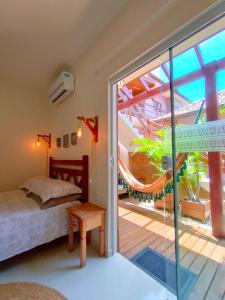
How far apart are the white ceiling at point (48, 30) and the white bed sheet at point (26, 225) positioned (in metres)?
2.10

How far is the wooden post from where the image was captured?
1.36m

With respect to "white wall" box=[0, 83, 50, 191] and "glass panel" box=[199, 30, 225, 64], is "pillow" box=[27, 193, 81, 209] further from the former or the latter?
"glass panel" box=[199, 30, 225, 64]

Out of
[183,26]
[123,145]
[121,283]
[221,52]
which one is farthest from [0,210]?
[123,145]

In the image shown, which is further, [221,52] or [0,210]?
[0,210]

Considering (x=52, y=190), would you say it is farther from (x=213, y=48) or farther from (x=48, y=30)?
(x=213, y=48)

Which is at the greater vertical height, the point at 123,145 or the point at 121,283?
the point at 123,145

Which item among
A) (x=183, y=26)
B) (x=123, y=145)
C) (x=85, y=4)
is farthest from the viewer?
(x=123, y=145)

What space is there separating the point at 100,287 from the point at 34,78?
3.33 meters

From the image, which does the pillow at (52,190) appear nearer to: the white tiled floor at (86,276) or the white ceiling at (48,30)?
the white tiled floor at (86,276)

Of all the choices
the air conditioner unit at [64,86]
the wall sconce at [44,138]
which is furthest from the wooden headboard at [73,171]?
the air conditioner unit at [64,86]

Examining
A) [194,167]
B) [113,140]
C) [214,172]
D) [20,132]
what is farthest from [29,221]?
[20,132]

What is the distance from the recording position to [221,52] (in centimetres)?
130

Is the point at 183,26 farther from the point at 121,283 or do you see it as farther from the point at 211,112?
the point at 121,283

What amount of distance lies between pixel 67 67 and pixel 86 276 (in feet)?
9.61
